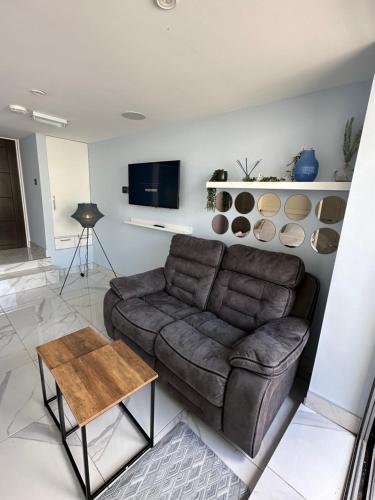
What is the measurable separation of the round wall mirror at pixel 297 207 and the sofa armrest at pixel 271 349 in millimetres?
905

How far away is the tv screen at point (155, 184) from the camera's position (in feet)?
9.17

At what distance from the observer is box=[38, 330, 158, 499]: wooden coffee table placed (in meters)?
1.09

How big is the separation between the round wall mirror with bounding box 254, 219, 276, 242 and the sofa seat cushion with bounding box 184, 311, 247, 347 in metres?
0.88

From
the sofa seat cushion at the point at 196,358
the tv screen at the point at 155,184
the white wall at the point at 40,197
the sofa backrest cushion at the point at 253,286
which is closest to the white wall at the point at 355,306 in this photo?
the sofa backrest cushion at the point at 253,286

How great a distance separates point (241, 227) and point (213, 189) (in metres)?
0.50

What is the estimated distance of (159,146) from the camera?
9.87 feet

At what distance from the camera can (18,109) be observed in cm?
240

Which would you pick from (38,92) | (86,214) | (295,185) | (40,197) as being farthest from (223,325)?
(40,197)

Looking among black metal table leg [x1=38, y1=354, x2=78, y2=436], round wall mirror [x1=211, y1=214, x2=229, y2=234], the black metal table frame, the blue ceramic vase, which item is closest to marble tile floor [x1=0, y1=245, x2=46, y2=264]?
black metal table leg [x1=38, y1=354, x2=78, y2=436]

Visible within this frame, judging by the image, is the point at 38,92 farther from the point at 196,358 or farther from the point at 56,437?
the point at 56,437

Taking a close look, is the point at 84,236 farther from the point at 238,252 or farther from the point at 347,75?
the point at 347,75

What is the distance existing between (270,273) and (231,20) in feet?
5.17

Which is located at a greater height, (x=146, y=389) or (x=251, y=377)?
(x=251, y=377)

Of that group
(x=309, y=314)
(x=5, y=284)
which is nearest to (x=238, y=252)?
(x=309, y=314)
